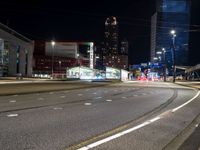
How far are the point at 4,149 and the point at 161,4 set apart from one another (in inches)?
7679

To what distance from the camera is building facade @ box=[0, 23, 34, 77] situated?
316ft

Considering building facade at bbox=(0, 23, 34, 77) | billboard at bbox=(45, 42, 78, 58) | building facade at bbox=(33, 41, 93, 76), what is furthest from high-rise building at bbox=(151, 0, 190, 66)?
building facade at bbox=(0, 23, 34, 77)

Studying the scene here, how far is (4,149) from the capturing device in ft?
23.9

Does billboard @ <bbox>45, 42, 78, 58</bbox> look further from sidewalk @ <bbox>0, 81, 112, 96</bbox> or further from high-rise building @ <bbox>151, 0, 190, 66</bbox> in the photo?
sidewalk @ <bbox>0, 81, 112, 96</bbox>

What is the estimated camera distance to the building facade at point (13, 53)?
316 ft

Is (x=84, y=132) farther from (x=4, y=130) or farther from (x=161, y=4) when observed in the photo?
(x=161, y=4)

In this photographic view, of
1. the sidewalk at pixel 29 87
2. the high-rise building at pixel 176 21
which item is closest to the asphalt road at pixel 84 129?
the sidewalk at pixel 29 87

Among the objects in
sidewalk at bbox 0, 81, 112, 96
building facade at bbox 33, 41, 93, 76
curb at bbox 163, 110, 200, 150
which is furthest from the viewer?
building facade at bbox 33, 41, 93, 76

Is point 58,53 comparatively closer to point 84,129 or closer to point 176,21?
point 176,21

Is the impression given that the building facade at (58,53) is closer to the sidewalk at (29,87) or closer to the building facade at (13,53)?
the building facade at (13,53)

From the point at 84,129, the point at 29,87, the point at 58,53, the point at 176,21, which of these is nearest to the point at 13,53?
the point at 58,53

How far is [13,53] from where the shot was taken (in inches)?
4114

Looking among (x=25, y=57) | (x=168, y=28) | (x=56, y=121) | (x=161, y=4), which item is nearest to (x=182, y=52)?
(x=168, y=28)

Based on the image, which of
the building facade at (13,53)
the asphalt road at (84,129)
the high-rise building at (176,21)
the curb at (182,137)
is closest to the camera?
the asphalt road at (84,129)
